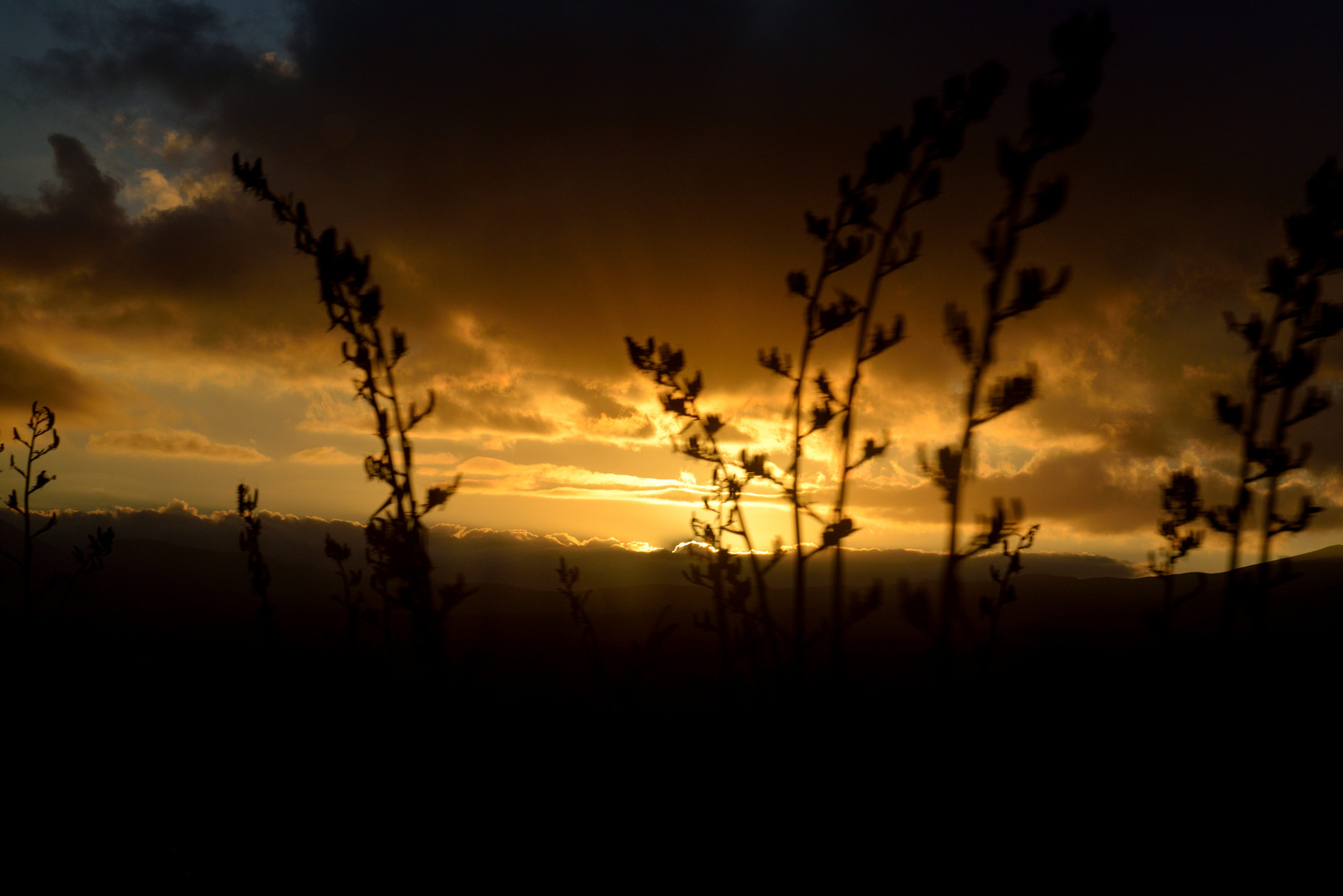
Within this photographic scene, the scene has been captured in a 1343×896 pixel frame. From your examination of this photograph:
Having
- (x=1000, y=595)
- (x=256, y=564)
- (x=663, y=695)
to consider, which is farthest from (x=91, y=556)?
(x=1000, y=595)

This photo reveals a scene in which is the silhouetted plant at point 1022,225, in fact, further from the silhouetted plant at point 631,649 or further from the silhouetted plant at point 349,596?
the silhouetted plant at point 349,596

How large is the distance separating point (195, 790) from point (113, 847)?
1.04 metres

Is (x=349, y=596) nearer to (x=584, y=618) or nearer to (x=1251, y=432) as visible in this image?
(x=584, y=618)

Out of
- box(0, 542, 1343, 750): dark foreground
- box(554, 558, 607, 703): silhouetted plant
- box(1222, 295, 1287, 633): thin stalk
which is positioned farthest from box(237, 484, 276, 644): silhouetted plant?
box(1222, 295, 1287, 633): thin stalk

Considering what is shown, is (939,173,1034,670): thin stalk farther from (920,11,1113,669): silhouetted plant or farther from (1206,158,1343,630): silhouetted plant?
(1206,158,1343,630): silhouetted plant

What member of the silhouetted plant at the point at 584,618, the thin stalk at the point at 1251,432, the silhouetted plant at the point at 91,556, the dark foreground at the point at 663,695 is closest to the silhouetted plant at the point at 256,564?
the dark foreground at the point at 663,695

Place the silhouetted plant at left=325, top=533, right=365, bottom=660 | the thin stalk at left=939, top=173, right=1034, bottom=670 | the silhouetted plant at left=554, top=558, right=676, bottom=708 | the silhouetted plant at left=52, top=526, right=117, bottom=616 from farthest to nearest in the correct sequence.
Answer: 1. the silhouetted plant at left=52, top=526, right=117, bottom=616
2. the silhouetted plant at left=325, top=533, right=365, bottom=660
3. the silhouetted plant at left=554, top=558, right=676, bottom=708
4. the thin stalk at left=939, top=173, right=1034, bottom=670

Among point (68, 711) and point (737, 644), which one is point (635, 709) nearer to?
point (737, 644)

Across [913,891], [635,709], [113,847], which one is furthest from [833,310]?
[113,847]

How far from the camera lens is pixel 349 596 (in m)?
7.43

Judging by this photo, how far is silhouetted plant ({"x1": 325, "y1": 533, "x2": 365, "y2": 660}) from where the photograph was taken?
7.02 metres

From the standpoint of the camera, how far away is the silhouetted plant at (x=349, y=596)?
7.02 m

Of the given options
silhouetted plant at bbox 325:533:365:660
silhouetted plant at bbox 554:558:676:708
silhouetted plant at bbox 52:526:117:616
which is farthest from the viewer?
silhouetted plant at bbox 52:526:117:616

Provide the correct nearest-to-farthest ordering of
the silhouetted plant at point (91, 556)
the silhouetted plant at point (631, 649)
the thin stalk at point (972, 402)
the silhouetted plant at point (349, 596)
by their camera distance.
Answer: the thin stalk at point (972, 402)
the silhouetted plant at point (631, 649)
the silhouetted plant at point (349, 596)
the silhouetted plant at point (91, 556)
